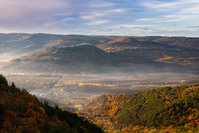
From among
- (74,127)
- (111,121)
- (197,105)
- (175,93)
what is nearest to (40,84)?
(111,121)

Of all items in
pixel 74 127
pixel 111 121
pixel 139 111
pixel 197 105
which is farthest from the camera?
pixel 111 121

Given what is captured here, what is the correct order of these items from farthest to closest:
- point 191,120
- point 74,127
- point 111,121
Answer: point 111,121, point 191,120, point 74,127

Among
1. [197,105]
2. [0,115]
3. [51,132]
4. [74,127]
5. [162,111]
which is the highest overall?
[0,115]

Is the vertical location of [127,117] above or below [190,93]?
below

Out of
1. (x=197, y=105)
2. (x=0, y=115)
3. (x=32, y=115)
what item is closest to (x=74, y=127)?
(x=32, y=115)

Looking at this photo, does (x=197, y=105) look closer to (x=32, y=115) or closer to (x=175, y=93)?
(x=175, y=93)

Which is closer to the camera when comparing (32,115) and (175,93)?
(32,115)

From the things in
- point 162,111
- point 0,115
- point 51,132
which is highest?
point 0,115

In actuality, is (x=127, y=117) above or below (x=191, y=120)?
below

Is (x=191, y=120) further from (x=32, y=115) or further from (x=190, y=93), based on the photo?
(x=32, y=115)
